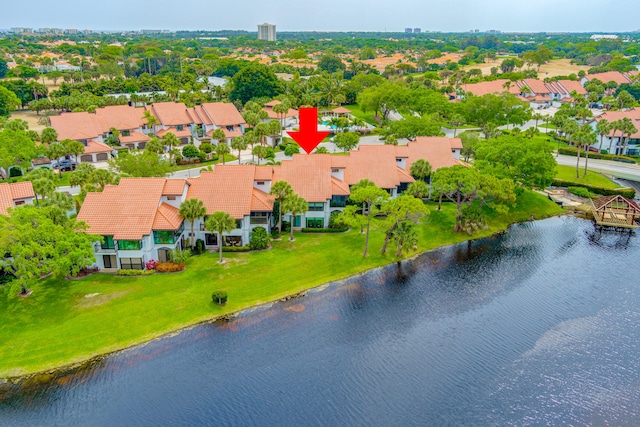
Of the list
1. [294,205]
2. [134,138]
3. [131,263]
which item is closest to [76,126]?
[134,138]

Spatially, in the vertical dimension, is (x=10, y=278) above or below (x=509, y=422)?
above

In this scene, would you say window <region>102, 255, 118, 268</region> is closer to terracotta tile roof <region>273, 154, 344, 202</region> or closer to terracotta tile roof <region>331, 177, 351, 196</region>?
terracotta tile roof <region>273, 154, 344, 202</region>

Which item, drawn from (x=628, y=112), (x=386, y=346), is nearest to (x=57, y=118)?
(x=386, y=346)

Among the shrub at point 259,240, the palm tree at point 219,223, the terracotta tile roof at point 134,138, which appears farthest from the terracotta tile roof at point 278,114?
the palm tree at point 219,223

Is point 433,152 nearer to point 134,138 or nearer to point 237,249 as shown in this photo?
point 237,249

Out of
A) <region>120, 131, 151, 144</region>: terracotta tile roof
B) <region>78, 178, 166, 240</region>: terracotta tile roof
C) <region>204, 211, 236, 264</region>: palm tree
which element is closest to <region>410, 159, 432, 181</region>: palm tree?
<region>204, 211, 236, 264</region>: palm tree

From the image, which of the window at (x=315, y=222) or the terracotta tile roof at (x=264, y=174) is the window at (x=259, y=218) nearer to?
the terracotta tile roof at (x=264, y=174)

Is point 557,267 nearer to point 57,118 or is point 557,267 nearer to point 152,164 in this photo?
Answer: point 152,164
